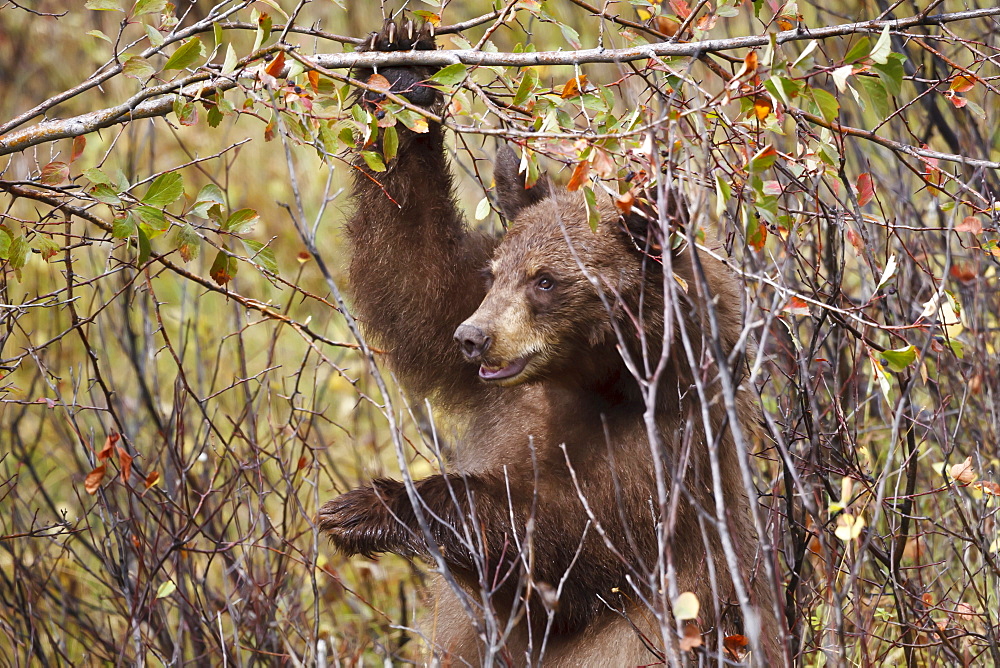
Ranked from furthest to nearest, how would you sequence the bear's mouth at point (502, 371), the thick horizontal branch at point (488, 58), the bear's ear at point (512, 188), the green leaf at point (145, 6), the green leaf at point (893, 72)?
the bear's ear at point (512, 188) → the bear's mouth at point (502, 371) → the green leaf at point (145, 6) → the thick horizontal branch at point (488, 58) → the green leaf at point (893, 72)

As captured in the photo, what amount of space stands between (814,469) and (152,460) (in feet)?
10.3

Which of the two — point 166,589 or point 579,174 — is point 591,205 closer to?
point 579,174

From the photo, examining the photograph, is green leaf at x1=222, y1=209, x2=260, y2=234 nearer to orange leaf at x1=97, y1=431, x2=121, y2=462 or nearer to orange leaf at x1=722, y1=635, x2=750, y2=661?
orange leaf at x1=97, y1=431, x2=121, y2=462

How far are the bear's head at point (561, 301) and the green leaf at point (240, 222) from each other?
0.77 metres

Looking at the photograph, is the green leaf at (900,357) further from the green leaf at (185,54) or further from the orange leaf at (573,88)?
the green leaf at (185,54)

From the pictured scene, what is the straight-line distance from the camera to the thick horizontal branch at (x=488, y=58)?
2.81m

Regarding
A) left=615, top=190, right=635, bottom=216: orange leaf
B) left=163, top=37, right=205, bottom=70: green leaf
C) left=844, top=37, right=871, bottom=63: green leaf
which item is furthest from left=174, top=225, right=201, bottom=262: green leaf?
left=844, top=37, right=871, bottom=63: green leaf

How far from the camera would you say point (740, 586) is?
2.23m

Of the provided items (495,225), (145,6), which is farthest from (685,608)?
(495,225)

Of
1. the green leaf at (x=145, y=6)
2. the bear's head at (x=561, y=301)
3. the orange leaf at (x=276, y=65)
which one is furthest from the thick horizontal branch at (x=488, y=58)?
the bear's head at (x=561, y=301)

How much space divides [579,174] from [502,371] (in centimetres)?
95

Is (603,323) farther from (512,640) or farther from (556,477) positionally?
(512,640)

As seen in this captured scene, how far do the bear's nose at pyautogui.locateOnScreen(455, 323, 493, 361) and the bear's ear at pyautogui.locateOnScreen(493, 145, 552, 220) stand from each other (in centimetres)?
67

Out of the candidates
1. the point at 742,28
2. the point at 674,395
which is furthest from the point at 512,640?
the point at 742,28
